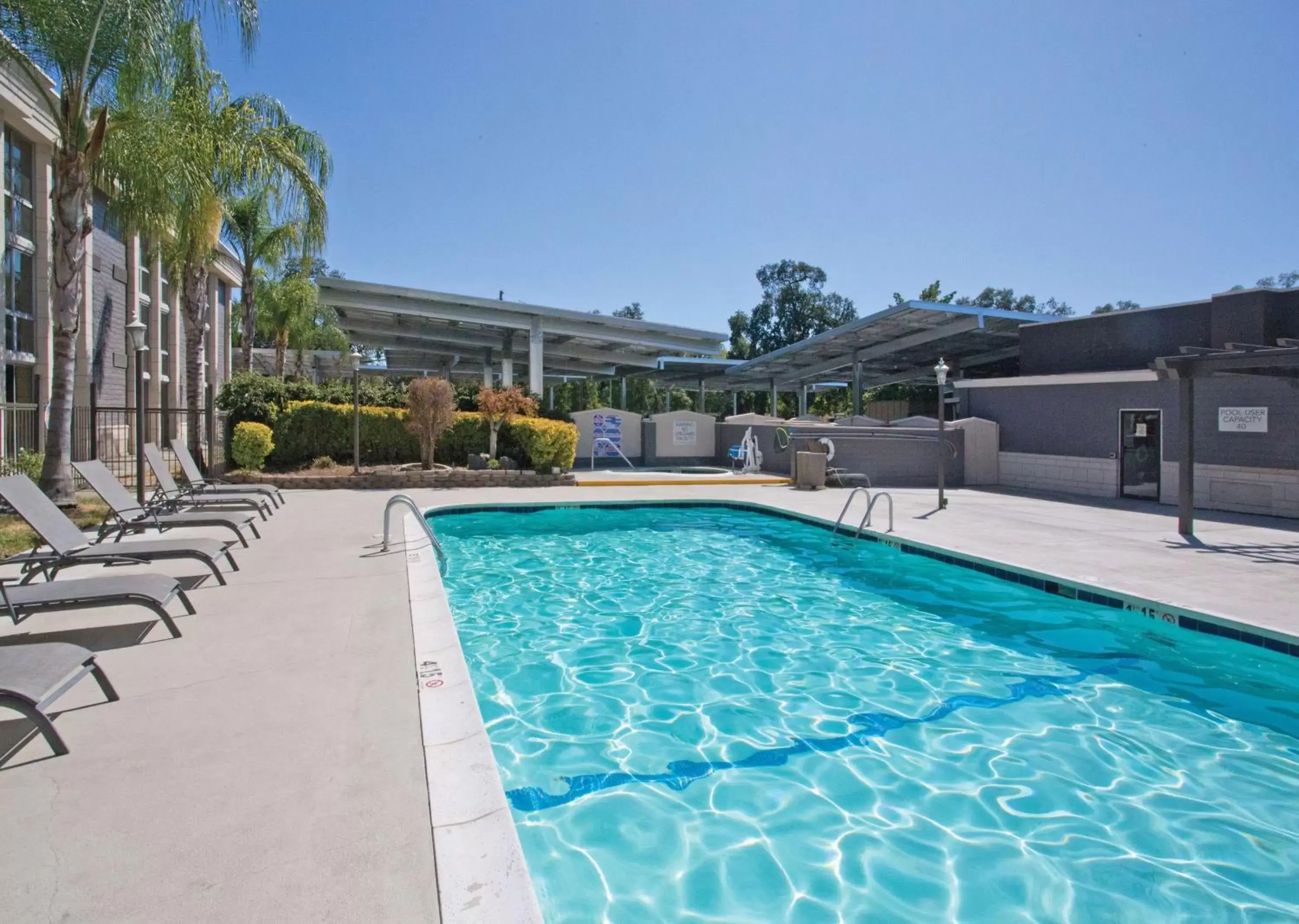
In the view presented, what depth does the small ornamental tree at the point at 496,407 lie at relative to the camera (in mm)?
17109

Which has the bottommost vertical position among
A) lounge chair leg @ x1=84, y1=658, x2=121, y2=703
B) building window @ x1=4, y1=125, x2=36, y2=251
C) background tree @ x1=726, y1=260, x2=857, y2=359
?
lounge chair leg @ x1=84, y1=658, x2=121, y2=703

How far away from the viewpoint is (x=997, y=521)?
1121 cm

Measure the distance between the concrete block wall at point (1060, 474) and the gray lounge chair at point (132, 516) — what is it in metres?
15.9

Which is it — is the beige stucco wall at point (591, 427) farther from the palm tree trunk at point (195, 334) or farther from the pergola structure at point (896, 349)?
the palm tree trunk at point (195, 334)

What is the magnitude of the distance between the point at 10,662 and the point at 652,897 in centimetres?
288

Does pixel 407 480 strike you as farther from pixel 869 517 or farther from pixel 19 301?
pixel 869 517

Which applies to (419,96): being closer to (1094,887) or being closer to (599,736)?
(599,736)

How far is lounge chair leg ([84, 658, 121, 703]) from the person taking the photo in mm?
3555

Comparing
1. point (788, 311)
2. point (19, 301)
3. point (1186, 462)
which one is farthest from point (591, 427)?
point (788, 311)

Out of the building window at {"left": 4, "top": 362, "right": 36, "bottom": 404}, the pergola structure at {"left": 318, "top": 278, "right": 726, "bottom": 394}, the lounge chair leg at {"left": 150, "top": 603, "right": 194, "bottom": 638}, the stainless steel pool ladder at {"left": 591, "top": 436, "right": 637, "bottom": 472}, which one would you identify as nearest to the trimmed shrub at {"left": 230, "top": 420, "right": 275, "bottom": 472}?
the building window at {"left": 4, "top": 362, "right": 36, "bottom": 404}

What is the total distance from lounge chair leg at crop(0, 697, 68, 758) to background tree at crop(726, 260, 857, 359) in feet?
161

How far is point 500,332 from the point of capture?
24828 mm

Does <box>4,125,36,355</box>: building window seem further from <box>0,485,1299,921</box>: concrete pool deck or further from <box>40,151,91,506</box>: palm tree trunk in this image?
<box>0,485,1299,921</box>: concrete pool deck

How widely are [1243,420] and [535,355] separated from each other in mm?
16699
